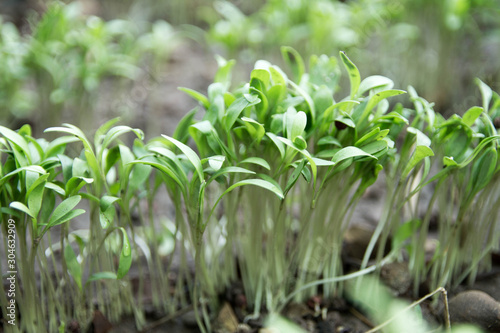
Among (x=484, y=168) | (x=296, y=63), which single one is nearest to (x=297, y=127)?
(x=296, y=63)

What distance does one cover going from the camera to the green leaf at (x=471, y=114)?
1124 millimetres

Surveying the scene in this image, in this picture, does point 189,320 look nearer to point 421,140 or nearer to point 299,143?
point 299,143

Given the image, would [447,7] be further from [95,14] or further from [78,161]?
[95,14]

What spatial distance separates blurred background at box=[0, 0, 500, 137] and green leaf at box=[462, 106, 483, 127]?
3.12ft

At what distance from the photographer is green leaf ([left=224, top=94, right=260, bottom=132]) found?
104cm

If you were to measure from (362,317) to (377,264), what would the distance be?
0.16m

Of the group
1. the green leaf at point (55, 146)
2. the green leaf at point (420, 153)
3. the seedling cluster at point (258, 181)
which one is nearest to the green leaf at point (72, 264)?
the seedling cluster at point (258, 181)

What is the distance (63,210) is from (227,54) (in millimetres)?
1431

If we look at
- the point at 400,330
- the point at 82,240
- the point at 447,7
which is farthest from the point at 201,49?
the point at 400,330

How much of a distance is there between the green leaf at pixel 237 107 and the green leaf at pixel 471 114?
0.53 meters

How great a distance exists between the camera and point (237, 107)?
1067mm

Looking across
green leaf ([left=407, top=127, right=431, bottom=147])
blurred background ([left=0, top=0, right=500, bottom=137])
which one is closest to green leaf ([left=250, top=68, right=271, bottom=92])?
green leaf ([left=407, top=127, right=431, bottom=147])

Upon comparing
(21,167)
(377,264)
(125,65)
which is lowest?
(377,264)

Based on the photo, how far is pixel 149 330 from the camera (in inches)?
52.2
